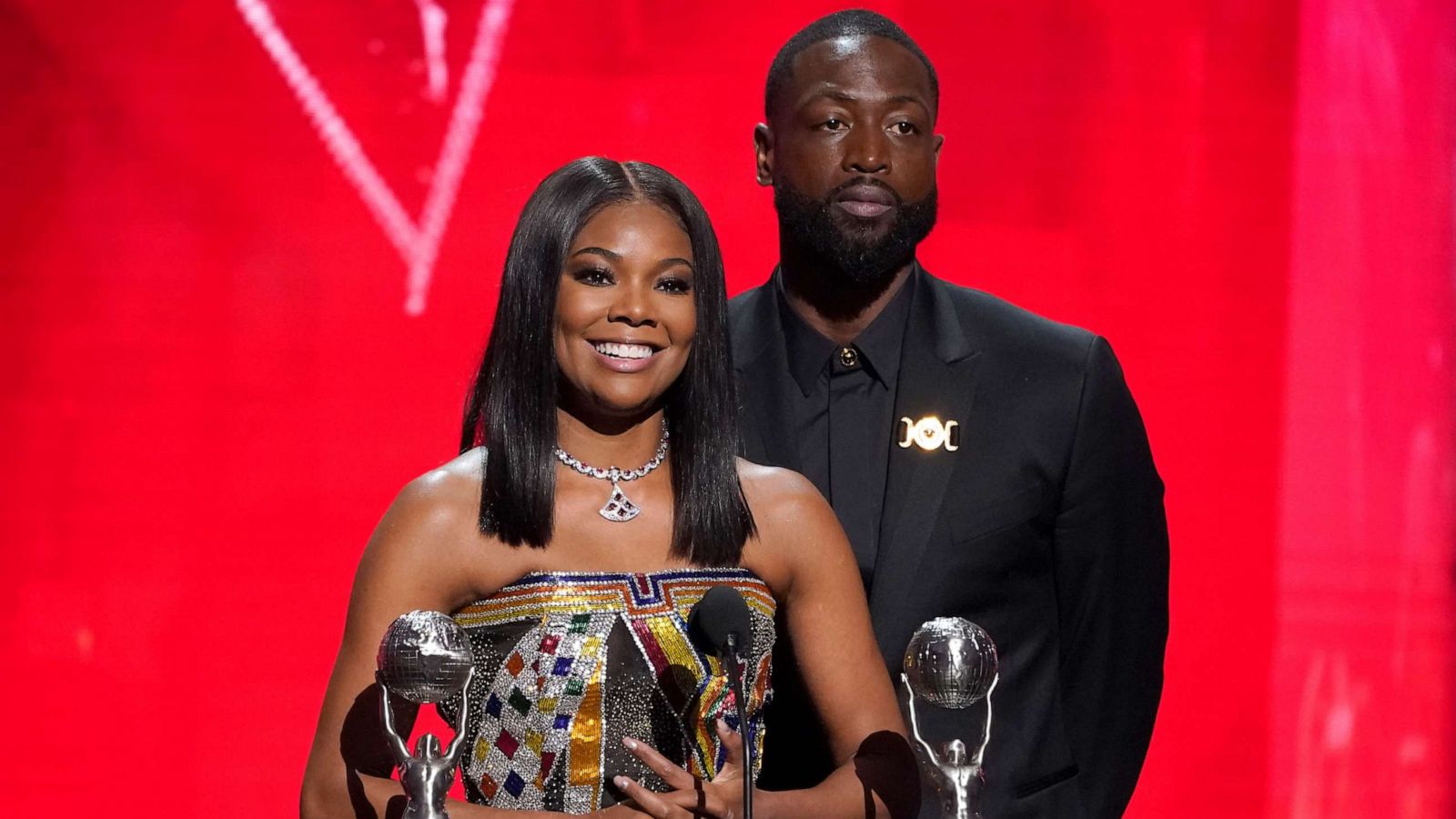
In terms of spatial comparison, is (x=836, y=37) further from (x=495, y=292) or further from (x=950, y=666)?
(x=950, y=666)

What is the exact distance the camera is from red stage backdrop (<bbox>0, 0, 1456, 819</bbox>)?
351 centimetres

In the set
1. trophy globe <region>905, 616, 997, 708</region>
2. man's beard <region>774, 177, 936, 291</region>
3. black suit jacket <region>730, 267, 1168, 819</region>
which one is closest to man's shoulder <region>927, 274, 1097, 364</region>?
black suit jacket <region>730, 267, 1168, 819</region>

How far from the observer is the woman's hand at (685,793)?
6.19 ft

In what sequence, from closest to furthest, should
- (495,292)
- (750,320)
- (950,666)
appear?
1. (950,666)
2. (750,320)
3. (495,292)

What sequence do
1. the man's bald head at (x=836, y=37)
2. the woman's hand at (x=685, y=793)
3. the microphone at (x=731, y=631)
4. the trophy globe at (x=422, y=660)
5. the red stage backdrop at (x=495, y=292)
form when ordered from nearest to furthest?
the trophy globe at (x=422, y=660) → the microphone at (x=731, y=631) → the woman's hand at (x=685, y=793) → the man's bald head at (x=836, y=37) → the red stage backdrop at (x=495, y=292)

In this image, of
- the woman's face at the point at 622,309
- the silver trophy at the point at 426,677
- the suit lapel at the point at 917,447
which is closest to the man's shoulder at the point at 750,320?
the suit lapel at the point at 917,447

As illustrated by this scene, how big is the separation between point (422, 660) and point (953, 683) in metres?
0.52

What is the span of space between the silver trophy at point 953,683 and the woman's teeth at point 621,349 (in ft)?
1.54

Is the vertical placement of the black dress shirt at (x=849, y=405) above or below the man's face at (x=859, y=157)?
below

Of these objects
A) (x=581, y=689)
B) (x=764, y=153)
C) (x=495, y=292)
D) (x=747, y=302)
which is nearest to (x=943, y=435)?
(x=747, y=302)

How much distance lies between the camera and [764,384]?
268 centimetres

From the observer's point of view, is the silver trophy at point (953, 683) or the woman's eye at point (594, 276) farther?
the woman's eye at point (594, 276)

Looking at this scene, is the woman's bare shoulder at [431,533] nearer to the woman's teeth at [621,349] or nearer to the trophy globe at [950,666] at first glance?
the woman's teeth at [621,349]

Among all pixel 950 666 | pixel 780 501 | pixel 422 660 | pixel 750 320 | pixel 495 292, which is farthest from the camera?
pixel 495 292
